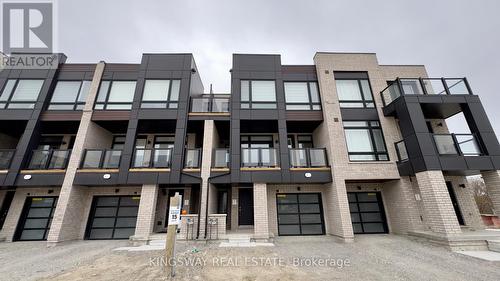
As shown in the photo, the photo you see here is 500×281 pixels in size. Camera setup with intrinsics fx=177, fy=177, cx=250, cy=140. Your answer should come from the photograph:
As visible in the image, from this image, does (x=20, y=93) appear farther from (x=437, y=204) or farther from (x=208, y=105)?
(x=437, y=204)

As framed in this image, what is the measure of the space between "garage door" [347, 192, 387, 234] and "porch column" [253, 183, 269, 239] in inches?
202

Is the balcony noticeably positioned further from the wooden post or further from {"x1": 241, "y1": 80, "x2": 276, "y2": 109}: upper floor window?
the wooden post

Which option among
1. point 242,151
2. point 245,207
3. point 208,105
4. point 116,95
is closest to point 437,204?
point 242,151

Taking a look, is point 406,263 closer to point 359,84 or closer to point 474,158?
point 474,158

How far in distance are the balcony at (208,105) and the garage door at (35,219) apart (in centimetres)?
917

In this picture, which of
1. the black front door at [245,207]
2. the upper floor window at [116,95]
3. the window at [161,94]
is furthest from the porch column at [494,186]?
the upper floor window at [116,95]

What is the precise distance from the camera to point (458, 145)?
7.93 metres

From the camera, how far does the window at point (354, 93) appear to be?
33.2 ft

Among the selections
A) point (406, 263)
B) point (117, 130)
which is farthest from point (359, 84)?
point (117, 130)

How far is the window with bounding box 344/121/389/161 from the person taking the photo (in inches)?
363

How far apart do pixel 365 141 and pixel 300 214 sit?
5297 mm

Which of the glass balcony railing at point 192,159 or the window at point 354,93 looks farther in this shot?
the window at point 354,93

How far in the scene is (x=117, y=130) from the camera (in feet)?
35.7

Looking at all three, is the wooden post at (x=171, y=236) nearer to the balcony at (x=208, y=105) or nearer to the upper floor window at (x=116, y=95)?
the balcony at (x=208, y=105)
